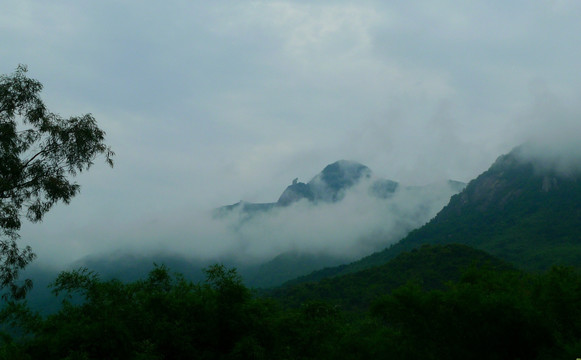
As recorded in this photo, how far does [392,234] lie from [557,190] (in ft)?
306

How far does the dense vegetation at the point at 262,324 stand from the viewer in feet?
41.2

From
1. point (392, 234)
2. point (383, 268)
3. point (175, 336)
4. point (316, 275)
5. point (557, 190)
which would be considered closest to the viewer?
point (175, 336)

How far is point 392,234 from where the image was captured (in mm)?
195875

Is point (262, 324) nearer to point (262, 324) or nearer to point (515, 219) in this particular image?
point (262, 324)

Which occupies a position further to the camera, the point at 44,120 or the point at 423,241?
the point at 423,241

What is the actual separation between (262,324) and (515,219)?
10327 cm

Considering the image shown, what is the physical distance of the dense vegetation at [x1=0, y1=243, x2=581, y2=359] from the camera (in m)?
12.6

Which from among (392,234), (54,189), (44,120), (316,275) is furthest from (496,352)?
(392,234)

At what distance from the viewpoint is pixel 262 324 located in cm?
1423

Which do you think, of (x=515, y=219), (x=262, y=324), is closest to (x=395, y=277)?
(x=515, y=219)

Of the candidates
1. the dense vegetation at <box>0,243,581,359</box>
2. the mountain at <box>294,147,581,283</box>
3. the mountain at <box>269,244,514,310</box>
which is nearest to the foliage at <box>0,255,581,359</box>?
the dense vegetation at <box>0,243,581,359</box>

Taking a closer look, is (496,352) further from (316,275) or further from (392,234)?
(392,234)

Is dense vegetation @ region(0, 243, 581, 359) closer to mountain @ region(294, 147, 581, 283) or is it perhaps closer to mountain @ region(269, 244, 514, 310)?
mountain @ region(269, 244, 514, 310)

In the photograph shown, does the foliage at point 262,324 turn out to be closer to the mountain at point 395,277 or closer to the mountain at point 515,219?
the mountain at point 395,277
